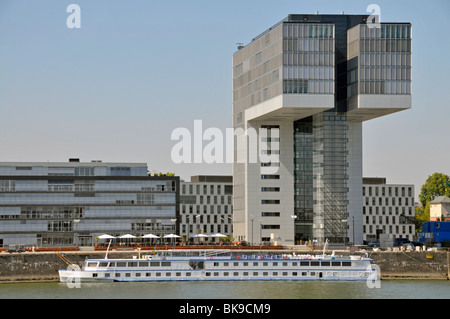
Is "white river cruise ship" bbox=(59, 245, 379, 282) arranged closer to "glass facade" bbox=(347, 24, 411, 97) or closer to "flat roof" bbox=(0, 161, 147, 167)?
"flat roof" bbox=(0, 161, 147, 167)

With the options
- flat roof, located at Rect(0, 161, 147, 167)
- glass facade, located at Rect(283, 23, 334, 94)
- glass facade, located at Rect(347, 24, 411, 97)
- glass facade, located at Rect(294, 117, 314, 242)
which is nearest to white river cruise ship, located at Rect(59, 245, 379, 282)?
glass facade, located at Rect(283, 23, 334, 94)

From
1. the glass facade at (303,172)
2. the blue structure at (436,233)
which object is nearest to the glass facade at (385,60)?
the glass facade at (303,172)

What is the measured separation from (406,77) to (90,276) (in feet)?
214

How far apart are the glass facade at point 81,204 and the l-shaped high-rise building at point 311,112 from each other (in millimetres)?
15616

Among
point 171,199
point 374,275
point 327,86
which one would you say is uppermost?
point 327,86

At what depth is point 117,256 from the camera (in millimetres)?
102375

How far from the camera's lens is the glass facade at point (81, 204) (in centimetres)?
13312

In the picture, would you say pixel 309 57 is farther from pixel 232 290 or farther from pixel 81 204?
pixel 232 290

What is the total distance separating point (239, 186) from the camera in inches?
5733

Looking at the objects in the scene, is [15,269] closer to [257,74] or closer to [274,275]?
[274,275]

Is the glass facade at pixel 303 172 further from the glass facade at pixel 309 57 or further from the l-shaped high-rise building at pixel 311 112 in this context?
the glass facade at pixel 309 57

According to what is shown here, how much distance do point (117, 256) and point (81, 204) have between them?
35492 millimetres
